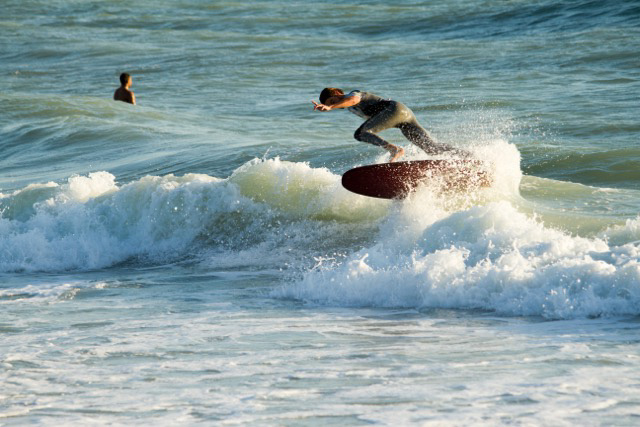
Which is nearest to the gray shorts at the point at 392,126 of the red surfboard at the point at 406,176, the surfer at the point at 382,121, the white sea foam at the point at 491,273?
the surfer at the point at 382,121

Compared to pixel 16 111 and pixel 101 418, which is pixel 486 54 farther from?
pixel 101 418

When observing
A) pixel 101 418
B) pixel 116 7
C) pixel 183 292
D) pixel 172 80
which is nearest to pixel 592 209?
pixel 183 292

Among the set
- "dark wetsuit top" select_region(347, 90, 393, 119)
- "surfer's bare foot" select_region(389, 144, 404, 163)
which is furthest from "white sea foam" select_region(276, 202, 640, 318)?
"dark wetsuit top" select_region(347, 90, 393, 119)

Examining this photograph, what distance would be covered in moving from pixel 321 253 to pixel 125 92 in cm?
1290

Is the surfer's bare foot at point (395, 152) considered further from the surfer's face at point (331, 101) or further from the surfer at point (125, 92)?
the surfer at point (125, 92)

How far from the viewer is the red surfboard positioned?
1065cm

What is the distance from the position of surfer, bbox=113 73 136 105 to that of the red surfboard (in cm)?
1253

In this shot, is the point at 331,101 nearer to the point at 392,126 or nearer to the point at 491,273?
the point at 392,126

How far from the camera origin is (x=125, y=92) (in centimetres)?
2266

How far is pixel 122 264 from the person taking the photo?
11.6 metres

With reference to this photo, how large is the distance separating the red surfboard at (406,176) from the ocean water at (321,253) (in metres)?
0.21

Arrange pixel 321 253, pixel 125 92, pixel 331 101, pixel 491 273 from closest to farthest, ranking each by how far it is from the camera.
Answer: pixel 491 273 < pixel 331 101 < pixel 321 253 < pixel 125 92

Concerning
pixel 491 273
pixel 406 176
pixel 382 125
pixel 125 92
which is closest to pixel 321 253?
pixel 406 176

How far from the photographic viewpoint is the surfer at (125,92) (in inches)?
872
